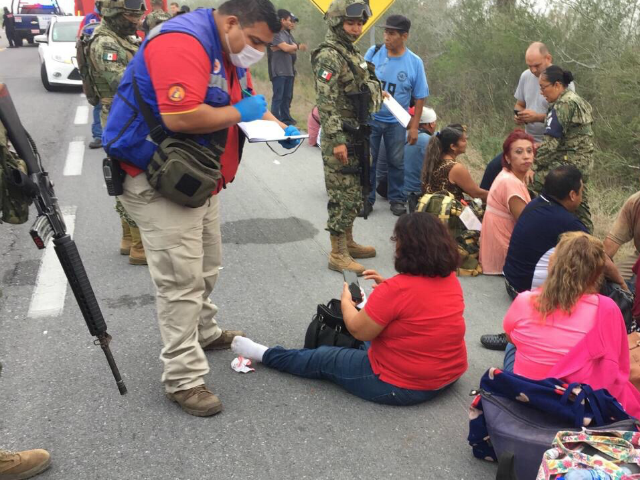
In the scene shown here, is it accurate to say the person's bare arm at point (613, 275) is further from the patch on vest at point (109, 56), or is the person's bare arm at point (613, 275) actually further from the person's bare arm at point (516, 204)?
the patch on vest at point (109, 56)

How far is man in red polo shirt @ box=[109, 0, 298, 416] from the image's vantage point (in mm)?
3086

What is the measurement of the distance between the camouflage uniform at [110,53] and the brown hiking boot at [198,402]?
2.31 meters

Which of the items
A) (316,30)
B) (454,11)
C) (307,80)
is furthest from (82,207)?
(316,30)

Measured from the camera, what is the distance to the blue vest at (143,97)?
3.18 meters

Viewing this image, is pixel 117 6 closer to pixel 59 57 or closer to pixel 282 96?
pixel 282 96

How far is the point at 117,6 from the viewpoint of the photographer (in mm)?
5707

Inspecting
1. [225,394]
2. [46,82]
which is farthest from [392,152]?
[46,82]

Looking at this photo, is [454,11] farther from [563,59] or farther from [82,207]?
[82,207]

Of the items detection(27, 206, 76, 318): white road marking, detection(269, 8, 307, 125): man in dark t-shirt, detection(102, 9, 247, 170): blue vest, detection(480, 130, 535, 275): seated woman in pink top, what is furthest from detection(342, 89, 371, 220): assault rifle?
detection(269, 8, 307, 125): man in dark t-shirt

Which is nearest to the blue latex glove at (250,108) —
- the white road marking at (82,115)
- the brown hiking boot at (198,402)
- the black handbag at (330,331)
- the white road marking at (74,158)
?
the black handbag at (330,331)

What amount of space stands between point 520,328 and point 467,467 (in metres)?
0.69

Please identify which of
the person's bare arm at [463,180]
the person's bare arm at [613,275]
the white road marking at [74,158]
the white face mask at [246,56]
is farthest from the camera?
the white road marking at [74,158]

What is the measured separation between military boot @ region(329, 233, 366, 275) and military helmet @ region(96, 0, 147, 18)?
2.50m

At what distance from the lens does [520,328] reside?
3.33 metres
